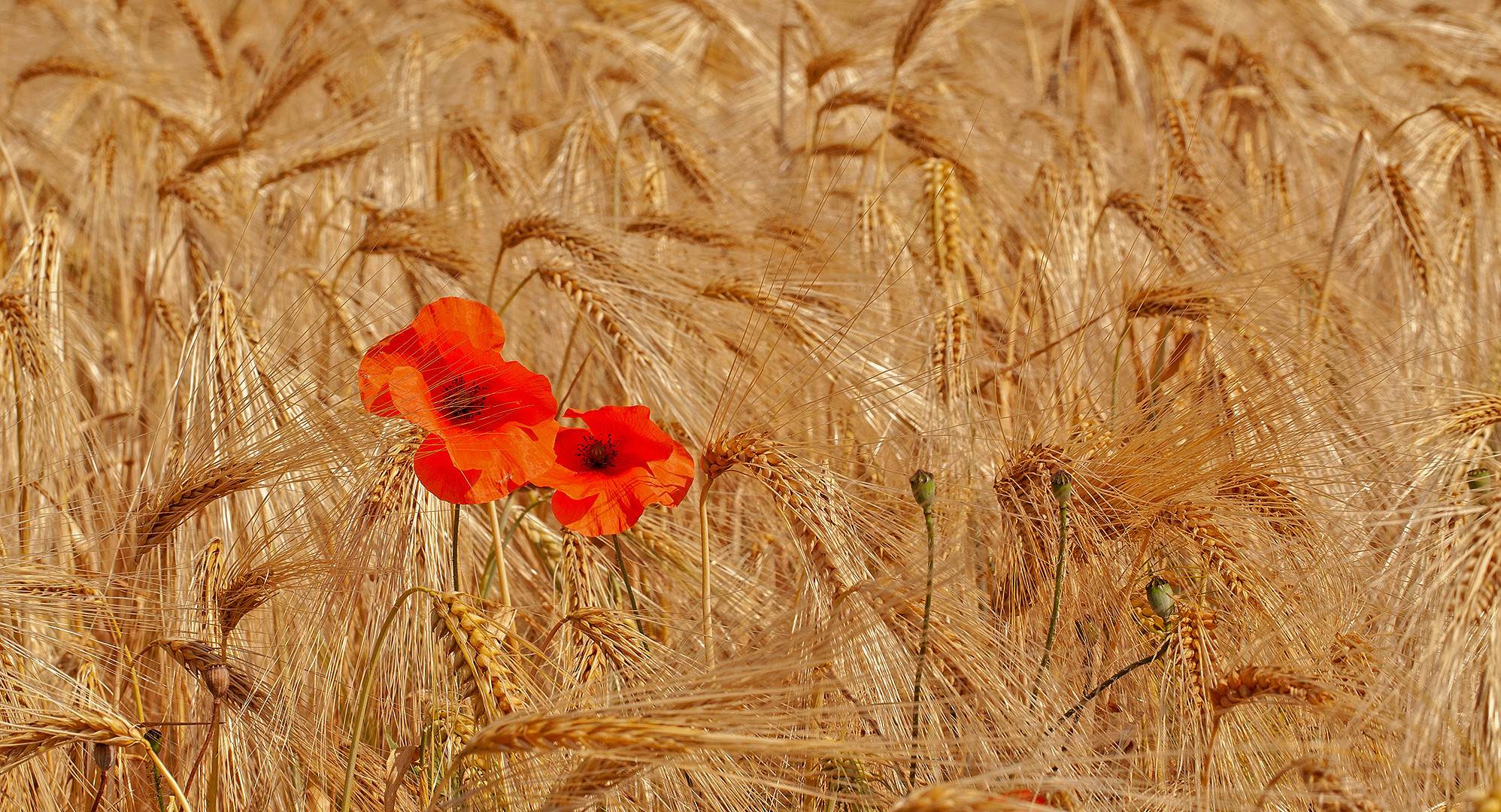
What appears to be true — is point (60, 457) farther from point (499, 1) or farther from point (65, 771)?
point (499, 1)

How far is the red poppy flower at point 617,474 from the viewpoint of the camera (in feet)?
3.92

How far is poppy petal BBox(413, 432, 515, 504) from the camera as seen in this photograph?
3.54 ft

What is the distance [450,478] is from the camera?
43.8 inches

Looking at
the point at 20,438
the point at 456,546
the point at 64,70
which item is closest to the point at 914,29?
the point at 456,546

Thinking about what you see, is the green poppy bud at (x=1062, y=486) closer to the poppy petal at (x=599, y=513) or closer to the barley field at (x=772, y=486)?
the barley field at (x=772, y=486)

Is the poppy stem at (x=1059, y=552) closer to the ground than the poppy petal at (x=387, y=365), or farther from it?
closer to the ground

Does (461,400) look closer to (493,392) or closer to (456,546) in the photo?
(493,392)

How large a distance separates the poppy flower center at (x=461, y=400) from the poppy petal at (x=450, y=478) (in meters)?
0.05

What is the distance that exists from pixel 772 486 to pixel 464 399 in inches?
13.4

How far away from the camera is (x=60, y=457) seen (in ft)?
5.24

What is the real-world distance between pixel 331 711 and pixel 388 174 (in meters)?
1.73

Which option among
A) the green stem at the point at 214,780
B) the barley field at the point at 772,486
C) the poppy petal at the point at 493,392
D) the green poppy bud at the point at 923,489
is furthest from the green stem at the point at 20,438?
the green poppy bud at the point at 923,489

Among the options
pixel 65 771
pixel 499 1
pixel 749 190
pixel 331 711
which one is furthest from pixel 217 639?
pixel 499 1

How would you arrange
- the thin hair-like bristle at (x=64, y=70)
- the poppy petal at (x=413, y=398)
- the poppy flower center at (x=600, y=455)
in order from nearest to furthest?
the poppy petal at (x=413, y=398) < the poppy flower center at (x=600, y=455) < the thin hair-like bristle at (x=64, y=70)
